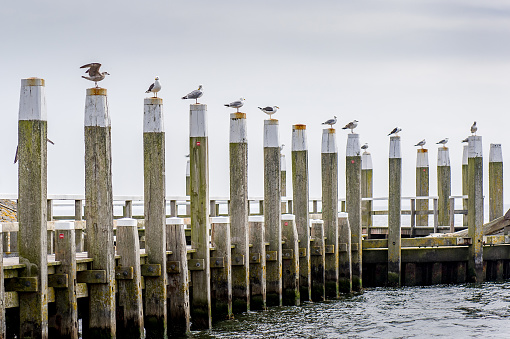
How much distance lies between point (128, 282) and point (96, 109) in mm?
2767

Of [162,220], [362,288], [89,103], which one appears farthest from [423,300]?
[89,103]

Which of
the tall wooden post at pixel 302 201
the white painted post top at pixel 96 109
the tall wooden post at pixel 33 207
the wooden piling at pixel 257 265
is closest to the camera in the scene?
the tall wooden post at pixel 33 207

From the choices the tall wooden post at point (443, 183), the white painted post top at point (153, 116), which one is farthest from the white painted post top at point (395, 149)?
the white painted post top at point (153, 116)

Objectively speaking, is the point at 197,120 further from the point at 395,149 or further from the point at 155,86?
the point at 395,149

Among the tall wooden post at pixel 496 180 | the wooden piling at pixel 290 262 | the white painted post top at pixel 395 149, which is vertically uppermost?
the white painted post top at pixel 395 149

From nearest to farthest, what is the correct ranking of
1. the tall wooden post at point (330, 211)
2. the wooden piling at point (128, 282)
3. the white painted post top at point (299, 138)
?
the wooden piling at point (128, 282) → the white painted post top at point (299, 138) → the tall wooden post at point (330, 211)

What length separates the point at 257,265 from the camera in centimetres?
1886

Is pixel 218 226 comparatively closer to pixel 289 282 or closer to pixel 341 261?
pixel 289 282

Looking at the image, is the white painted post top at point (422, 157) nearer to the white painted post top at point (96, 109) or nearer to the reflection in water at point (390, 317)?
the reflection in water at point (390, 317)

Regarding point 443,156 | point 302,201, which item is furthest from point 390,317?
point 443,156

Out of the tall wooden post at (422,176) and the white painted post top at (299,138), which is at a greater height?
the white painted post top at (299,138)

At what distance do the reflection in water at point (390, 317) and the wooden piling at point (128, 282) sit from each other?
175cm

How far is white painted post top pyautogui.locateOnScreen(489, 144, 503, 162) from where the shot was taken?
3128 centimetres

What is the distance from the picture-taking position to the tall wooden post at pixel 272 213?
64.1 ft
